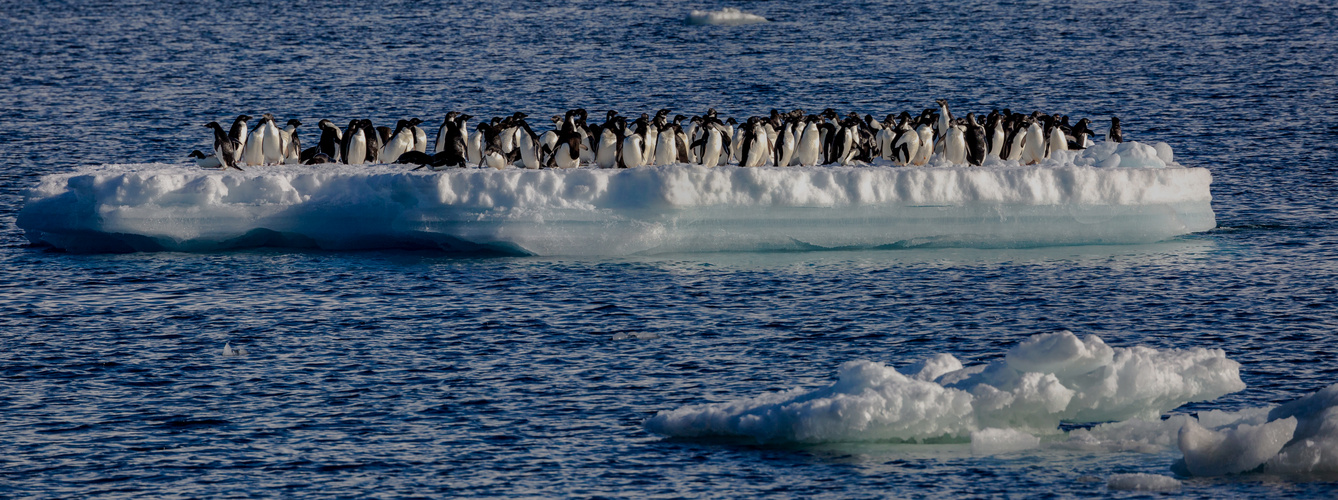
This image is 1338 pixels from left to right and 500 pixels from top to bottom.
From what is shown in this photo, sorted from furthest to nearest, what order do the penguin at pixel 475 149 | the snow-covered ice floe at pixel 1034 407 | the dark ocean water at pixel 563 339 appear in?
the penguin at pixel 475 149 → the dark ocean water at pixel 563 339 → the snow-covered ice floe at pixel 1034 407

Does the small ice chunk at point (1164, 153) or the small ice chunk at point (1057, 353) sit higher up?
the small ice chunk at point (1164, 153)

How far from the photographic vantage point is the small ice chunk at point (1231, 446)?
1408 cm

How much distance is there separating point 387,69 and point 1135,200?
132 ft

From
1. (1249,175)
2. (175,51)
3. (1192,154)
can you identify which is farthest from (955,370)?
(175,51)

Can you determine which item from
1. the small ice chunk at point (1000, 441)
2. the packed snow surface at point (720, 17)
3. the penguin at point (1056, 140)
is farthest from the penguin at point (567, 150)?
the packed snow surface at point (720, 17)

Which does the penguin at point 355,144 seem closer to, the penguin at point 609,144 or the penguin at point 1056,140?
the penguin at point 609,144

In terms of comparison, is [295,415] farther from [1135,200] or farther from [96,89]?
[96,89]

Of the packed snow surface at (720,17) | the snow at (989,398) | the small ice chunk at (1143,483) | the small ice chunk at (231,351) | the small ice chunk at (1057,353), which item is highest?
the packed snow surface at (720,17)

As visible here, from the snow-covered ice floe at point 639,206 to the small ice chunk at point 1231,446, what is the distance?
10604mm

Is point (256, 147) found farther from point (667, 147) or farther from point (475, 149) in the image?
point (667, 147)

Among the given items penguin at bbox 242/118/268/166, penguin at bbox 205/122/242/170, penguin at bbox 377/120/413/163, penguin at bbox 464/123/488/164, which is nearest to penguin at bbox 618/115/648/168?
penguin at bbox 464/123/488/164

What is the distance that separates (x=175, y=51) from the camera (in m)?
66.2

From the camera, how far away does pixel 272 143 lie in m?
27.5

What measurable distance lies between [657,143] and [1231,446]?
A: 45.1 feet
